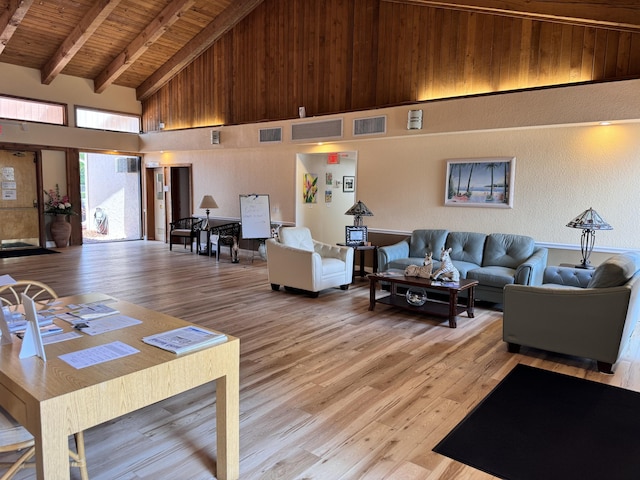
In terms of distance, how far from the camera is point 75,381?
1.57m

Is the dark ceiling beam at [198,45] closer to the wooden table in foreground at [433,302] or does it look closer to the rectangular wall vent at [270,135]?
the rectangular wall vent at [270,135]

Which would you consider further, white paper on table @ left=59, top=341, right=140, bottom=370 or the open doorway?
the open doorway

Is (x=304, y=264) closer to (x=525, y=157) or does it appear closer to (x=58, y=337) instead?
(x=525, y=157)

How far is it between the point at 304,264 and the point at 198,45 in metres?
6.70

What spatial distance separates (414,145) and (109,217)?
9419 millimetres

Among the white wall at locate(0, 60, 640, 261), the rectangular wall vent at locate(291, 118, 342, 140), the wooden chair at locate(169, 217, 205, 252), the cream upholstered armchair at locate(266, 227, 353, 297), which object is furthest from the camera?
the wooden chair at locate(169, 217, 205, 252)

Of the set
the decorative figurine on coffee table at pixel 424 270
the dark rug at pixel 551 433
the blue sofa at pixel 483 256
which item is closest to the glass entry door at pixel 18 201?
the blue sofa at pixel 483 256

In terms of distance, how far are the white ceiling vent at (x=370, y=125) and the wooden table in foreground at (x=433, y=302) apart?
2865mm

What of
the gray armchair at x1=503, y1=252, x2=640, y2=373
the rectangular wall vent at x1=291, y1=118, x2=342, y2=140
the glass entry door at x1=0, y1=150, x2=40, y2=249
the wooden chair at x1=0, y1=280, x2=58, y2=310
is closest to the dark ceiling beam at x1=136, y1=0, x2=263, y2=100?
the rectangular wall vent at x1=291, y1=118, x2=342, y2=140

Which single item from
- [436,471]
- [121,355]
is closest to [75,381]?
[121,355]

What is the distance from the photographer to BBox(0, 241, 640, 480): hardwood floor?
2.37 m

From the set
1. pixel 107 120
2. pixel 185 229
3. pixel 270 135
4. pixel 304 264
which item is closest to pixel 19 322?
pixel 304 264

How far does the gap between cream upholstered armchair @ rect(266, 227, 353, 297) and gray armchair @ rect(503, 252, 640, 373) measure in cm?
254

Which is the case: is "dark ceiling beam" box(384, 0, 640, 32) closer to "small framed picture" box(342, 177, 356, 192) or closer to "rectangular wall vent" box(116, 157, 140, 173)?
"small framed picture" box(342, 177, 356, 192)
